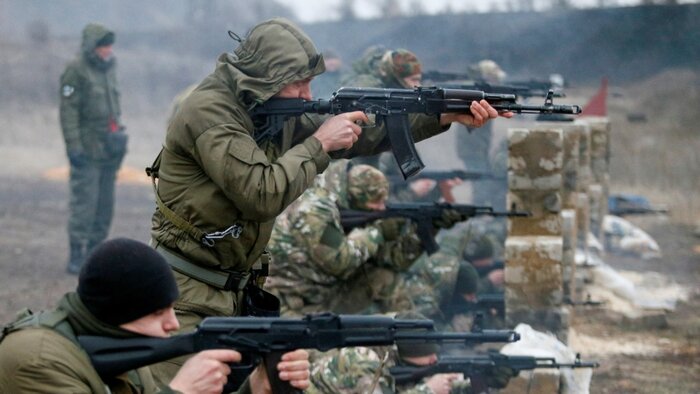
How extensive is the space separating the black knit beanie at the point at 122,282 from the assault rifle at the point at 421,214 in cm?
368

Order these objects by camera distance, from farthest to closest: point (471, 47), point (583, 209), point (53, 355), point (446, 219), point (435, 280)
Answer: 1. point (471, 47)
2. point (583, 209)
3. point (435, 280)
4. point (446, 219)
5. point (53, 355)

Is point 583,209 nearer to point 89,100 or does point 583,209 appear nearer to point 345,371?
point 89,100

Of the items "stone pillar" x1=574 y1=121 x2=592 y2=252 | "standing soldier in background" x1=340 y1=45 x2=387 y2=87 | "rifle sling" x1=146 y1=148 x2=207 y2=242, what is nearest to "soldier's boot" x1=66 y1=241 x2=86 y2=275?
"standing soldier in background" x1=340 y1=45 x2=387 y2=87

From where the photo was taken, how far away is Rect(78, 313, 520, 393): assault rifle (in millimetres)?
3137

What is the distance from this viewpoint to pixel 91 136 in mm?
11039

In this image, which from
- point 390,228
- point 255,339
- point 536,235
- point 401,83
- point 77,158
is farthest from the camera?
point 77,158

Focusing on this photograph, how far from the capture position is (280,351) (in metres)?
3.48

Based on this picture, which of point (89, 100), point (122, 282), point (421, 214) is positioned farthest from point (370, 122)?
point (89, 100)

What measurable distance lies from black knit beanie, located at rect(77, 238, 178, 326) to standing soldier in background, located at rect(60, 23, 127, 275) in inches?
308

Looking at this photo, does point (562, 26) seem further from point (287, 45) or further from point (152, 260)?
point (152, 260)

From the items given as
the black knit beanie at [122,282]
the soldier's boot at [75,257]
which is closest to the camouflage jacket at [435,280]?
the soldier's boot at [75,257]

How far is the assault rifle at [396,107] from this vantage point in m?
4.67

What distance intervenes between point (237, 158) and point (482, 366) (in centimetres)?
229

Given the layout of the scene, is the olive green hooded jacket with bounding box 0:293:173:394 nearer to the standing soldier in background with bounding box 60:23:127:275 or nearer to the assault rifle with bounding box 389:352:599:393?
the assault rifle with bounding box 389:352:599:393
